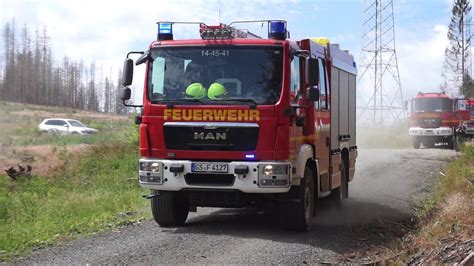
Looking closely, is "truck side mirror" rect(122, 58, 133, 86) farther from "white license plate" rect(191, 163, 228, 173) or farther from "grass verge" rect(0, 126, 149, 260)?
"grass verge" rect(0, 126, 149, 260)

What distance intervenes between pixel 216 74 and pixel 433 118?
25.4 metres

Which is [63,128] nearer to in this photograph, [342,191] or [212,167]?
[342,191]

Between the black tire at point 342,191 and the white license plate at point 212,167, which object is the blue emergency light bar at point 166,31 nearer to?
the white license plate at point 212,167

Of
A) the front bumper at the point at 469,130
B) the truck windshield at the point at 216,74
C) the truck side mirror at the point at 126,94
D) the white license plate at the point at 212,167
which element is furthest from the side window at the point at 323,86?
the front bumper at the point at 469,130

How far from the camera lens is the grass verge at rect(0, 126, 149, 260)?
9.38m

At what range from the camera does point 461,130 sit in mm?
34438

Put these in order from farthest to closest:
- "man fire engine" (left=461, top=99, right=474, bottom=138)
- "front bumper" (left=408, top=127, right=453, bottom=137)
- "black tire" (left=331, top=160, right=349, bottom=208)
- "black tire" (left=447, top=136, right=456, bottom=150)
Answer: "man fire engine" (left=461, top=99, right=474, bottom=138) → "black tire" (left=447, top=136, right=456, bottom=150) → "front bumper" (left=408, top=127, right=453, bottom=137) → "black tire" (left=331, top=160, right=349, bottom=208)

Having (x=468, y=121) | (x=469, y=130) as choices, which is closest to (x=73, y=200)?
(x=468, y=121)

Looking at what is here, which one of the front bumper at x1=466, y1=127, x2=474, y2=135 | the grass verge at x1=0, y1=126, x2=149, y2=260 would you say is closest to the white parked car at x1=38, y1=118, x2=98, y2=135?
the grass verge at x1=0, y1=126, x2=149, y2=260

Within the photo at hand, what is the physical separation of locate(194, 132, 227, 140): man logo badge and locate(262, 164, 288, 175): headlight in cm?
74

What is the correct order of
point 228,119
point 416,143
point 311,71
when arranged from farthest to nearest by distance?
1. point 416,143
2. point 311,71
3. point 228,119

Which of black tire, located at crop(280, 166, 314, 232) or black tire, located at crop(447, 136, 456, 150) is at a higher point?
black tire, located at crop(447, 136, 456, 150)

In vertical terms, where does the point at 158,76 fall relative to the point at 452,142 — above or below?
above

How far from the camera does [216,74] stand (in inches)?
336
